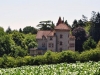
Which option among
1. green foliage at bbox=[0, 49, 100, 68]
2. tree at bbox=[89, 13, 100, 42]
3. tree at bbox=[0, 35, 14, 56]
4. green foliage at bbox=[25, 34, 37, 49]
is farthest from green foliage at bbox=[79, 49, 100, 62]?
green foliage at bbox=[25, 34, 37, 49]

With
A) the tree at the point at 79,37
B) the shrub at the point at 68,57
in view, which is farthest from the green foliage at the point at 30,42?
the shrub at the point at 68,57

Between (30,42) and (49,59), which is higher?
(30,42)

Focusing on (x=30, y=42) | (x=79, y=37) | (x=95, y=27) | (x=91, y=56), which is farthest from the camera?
(x=30, y=42)

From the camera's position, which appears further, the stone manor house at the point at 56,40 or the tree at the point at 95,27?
the tree at the point at 95,27

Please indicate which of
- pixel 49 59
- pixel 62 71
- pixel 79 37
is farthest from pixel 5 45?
pixel 62 71

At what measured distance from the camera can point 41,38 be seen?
8256 centimetres

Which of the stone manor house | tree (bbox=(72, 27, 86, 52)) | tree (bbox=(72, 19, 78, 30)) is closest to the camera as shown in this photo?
the stone manor house

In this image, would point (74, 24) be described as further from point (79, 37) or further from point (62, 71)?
point (62, 71)

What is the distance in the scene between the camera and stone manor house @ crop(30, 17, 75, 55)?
7969 centimetres

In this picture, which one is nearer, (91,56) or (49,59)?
(91,56)

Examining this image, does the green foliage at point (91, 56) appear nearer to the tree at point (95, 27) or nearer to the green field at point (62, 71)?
the green field at point (62, 71)

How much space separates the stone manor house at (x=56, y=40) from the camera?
261 feet

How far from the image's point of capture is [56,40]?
263 feet

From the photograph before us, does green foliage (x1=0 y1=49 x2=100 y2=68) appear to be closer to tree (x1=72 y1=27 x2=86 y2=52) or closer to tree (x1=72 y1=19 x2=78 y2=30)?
tree (x1=72 y1=27 x2=86 y2=52)
